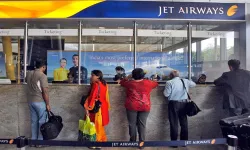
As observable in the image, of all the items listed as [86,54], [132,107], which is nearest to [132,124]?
[132,107]

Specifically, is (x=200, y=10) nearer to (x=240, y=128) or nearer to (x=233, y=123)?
(x=233, y=123)

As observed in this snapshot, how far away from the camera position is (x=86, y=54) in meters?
6.98

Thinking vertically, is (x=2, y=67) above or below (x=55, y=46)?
below

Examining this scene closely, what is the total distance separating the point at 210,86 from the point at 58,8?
13.4ft

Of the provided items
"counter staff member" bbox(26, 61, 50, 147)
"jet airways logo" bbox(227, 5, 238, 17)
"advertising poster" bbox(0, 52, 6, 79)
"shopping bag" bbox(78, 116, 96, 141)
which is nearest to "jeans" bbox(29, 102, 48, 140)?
"counter staff member" bbox(26, 61, 50, 147)

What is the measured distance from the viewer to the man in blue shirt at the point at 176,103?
5504 millimetres

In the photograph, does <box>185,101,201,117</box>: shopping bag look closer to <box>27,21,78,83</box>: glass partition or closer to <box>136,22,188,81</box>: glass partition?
<box>136,22,188,81</box>: glass partition

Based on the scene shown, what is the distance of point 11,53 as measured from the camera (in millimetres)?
6977

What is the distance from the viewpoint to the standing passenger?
205 inches

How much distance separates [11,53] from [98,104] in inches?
130

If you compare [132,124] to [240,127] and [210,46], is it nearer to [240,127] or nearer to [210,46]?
[240,127]

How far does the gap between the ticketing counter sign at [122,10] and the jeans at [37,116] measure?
7.57 ft

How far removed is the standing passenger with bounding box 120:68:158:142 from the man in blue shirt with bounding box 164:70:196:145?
0.43m

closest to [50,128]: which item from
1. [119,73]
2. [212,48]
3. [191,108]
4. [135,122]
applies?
[135,122]
